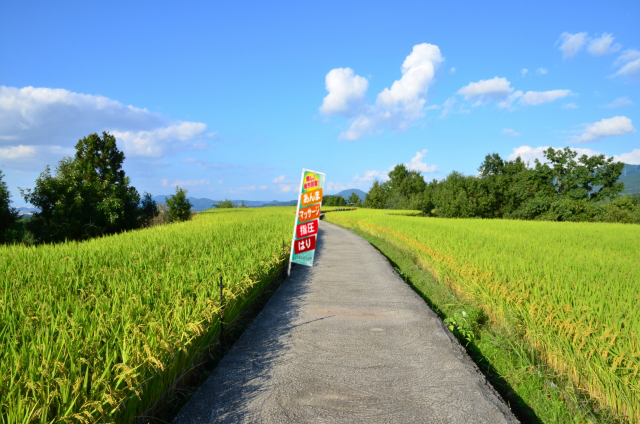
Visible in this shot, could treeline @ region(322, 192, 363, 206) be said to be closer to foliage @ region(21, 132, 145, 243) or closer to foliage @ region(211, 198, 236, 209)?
foliage @ region(211, 198, 236, 209)

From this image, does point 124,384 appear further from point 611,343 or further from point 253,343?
point 611,343

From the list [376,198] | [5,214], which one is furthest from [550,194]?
[5,214]

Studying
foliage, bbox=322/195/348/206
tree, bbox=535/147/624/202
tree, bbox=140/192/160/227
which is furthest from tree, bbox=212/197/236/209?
tree, bbox=535/147/624/202

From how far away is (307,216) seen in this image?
25.0 feet

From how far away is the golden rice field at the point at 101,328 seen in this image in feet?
6.72

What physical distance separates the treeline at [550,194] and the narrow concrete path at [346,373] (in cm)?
3861

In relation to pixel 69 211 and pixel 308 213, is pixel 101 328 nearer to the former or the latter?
pixel 308 213

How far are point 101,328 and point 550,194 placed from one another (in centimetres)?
4982

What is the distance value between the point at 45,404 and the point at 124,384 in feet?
1.87

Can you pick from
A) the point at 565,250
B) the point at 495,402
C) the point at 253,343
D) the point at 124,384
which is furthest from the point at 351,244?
the point at 124,384

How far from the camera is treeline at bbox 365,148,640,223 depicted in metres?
35.3

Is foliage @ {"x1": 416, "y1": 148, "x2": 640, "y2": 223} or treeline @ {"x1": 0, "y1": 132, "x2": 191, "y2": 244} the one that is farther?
foliage @ {"x1": 416, "y1": 148, "x2": 640, "y2": 223}

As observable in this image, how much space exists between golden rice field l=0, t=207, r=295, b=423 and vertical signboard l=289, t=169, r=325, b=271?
1690 millimetres

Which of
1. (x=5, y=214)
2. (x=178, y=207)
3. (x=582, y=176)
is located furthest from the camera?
(x=582, y=176)
